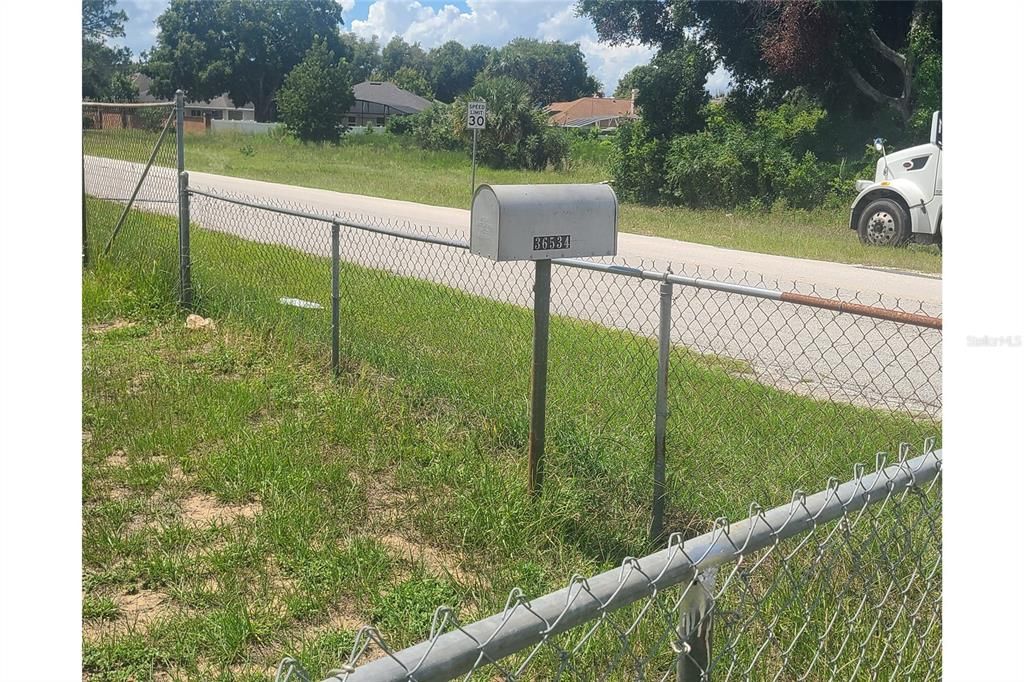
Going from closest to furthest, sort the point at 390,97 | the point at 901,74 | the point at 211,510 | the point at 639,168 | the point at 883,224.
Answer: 1. the point at 211,510
2. the point at 883,224
3. the point at 639,168
4. the point at 901,74
5. the point at 390,97

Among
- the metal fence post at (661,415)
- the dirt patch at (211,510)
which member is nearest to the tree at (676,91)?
the metal fence post at (661,415)

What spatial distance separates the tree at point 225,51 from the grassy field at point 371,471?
7542cm

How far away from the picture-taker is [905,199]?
1476 centimetres

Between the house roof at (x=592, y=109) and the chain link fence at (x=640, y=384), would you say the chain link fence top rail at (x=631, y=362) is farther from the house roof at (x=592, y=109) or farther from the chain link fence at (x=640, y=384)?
the house roof at (x=592, y=109)

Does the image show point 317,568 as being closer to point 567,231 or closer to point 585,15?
point 567,231

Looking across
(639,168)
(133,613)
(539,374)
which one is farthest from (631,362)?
(639,168)

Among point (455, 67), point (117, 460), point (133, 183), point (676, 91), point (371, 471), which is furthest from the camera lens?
point (455, 67)

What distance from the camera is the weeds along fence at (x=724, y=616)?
1505 mm

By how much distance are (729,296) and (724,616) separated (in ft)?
20.0

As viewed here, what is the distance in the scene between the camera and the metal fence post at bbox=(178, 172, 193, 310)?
8125 mm

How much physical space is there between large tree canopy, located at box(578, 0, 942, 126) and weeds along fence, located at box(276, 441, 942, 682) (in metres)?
21.9

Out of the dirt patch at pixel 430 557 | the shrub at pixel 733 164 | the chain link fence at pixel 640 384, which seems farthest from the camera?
the shrub at pixel 733 164

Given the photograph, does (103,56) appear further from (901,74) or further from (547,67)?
(901,74)

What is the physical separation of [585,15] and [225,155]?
18725mm
